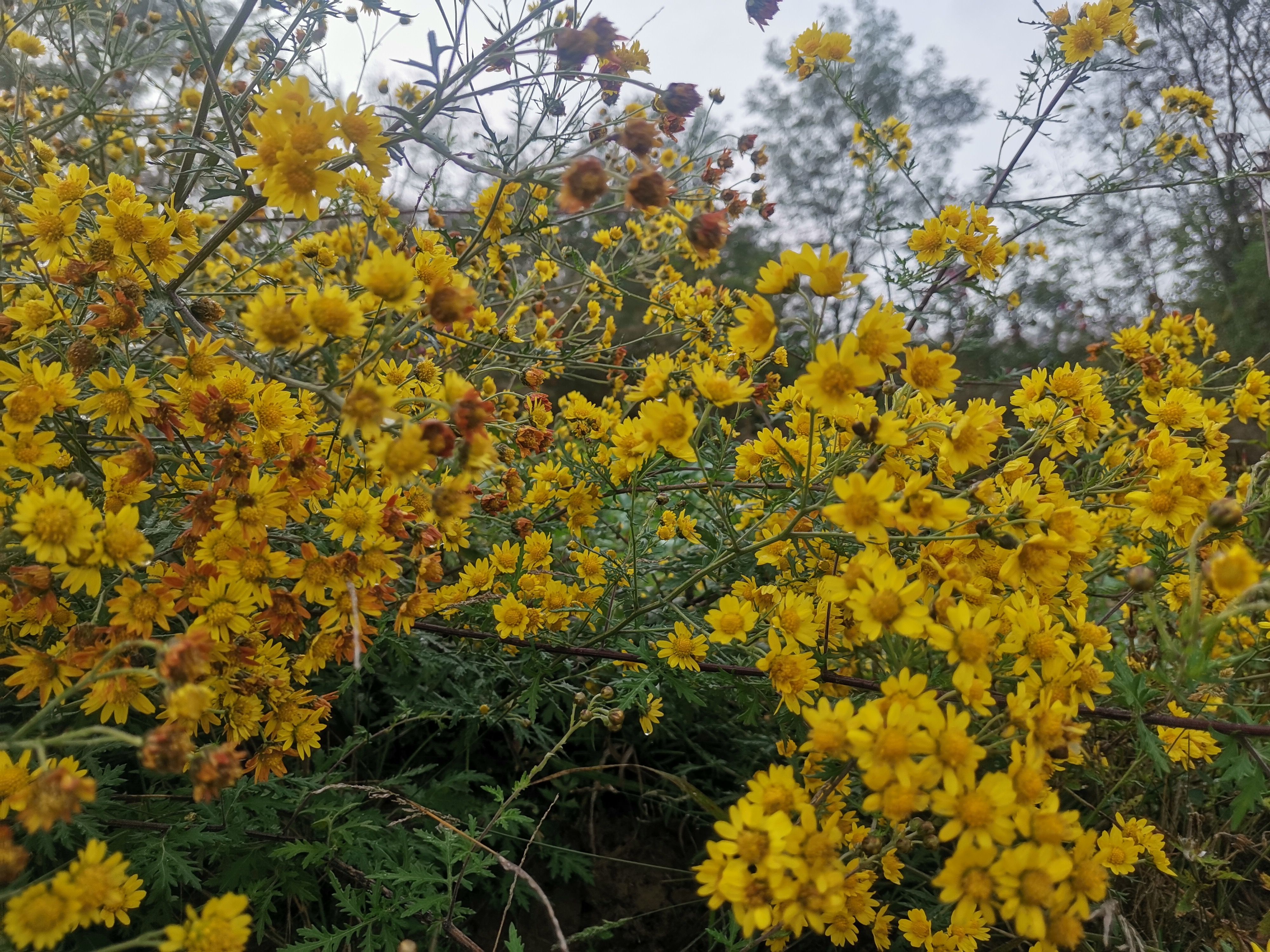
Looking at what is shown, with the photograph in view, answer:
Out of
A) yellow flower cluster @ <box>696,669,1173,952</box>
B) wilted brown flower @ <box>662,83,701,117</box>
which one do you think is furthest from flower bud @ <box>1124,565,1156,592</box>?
wilted brown flower @ <box>662,83,701,117</box>

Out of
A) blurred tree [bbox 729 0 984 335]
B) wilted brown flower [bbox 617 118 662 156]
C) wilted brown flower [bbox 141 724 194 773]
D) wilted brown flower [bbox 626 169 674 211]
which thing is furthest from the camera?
blurred tree [bbox 729 0 984 335]

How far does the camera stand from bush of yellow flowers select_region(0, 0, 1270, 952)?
48.1 inches

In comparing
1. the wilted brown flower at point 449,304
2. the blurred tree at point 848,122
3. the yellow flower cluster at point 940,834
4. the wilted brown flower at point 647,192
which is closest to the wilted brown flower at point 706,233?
the wilted brown flower at point 647,192

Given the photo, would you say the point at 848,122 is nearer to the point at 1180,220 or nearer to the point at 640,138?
the point at 1180,220

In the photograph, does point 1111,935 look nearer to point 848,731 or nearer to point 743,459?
point 848,731

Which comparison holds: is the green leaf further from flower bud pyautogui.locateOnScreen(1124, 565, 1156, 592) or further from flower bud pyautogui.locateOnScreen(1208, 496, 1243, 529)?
flower bud pyautogui.locateOnScreen(1208, 496, 1243, 529)

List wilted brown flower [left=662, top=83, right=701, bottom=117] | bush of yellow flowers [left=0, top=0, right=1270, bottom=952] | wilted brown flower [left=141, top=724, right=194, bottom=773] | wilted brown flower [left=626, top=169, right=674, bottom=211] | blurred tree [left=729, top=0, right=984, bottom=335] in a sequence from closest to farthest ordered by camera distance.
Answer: wilted brown flower [left=141, top=724, right=194, bottom=773]
bush of yellow flowers [left=0, top=0, right=1270, bottom=952]
wilted brown flower [left=626, top=169, right=674, bottom=211]
wilted brown flower [left=662, top=83, right=701, bottom=117]
blurred tree [left=729, top=0, right=984, bottom=335]

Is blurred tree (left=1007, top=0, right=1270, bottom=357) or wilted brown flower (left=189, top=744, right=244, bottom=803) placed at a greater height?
blurred tree (left=1007, top=0, right=1270, bottom=357)

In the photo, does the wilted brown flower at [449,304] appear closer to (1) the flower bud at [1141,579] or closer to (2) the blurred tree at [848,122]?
(1) the flower bud at [1141,579]

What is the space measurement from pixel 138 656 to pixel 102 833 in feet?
1.80

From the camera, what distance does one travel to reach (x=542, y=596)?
6.57 feet

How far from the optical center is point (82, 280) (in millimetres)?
1591

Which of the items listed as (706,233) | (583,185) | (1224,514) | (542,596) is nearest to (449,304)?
(583,185)

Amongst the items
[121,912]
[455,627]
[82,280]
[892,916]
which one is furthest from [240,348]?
[892,916]
